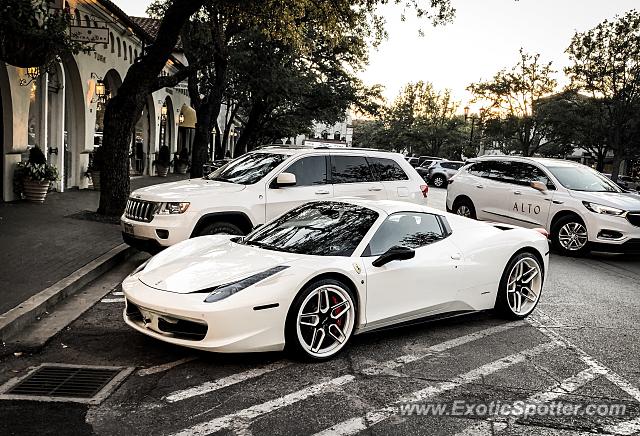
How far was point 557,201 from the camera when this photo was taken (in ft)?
38.4

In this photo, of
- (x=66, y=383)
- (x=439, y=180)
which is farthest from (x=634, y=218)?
(x=439, y=180)

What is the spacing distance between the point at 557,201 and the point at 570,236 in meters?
0.70

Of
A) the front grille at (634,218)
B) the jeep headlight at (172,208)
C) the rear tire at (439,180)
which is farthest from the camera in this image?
the rear tire at (439,180)

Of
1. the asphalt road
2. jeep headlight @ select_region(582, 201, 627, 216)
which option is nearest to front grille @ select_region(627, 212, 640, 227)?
jeep headlight @ select_region(582, 201, 627, 216)

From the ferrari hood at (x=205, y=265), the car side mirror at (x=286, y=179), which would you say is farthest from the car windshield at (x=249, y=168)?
the ferrari hood at (x=205, y=265)

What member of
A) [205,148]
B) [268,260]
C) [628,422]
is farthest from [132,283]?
[205,148]

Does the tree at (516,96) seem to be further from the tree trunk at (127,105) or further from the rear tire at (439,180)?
the tree trunk at (127,105)

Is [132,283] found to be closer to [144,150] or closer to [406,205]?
[406,205]

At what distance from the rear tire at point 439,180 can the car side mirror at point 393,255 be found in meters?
32.9

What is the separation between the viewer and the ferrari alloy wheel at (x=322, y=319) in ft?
15.8

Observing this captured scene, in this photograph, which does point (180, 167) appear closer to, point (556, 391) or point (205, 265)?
point (205, 265)

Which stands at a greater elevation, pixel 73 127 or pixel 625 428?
pixel 73 127

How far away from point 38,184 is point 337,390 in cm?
1142

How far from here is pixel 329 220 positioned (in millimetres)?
5906
